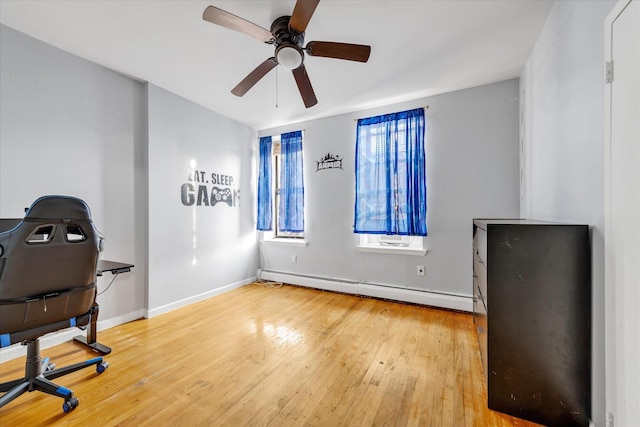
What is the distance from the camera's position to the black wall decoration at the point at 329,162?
399 cm

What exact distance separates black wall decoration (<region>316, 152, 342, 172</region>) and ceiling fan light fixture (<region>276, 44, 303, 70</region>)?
79.2 inches

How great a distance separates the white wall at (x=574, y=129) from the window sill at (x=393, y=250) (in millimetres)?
1374

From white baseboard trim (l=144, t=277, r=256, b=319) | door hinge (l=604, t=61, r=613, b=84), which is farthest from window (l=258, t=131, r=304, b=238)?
door hinge (l=604, t=61, r=613, b=84)

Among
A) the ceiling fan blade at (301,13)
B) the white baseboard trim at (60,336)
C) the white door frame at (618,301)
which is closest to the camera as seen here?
the white door frame at (618,301)

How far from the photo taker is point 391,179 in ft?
11.5

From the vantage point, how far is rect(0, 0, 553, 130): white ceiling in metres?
1.90

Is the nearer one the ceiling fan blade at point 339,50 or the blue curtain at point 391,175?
the ceiling fan blade at point 339,50

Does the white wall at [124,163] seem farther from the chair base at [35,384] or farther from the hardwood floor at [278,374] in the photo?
the chair base at [35,384]

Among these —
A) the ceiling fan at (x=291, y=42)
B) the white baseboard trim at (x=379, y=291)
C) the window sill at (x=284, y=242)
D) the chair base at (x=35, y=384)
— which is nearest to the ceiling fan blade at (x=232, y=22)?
the ceiling fan at (x=291, y=42)

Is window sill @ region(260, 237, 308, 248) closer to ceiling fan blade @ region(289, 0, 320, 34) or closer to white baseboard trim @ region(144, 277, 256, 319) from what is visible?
white baseboard trim @ region(144, 277, 256, 319)

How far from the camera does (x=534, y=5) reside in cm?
188

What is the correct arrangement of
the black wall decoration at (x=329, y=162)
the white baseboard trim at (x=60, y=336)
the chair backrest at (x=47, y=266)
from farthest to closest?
the black wall decoration at (x=329, y=162), the white baseboard trim at (x=60, y=336), the chair backrest at (x=47, y=266)

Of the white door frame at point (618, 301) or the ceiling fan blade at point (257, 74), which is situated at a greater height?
the ceiling fan blade at point (257, 74)

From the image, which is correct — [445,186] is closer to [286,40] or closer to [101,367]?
[286,40]
